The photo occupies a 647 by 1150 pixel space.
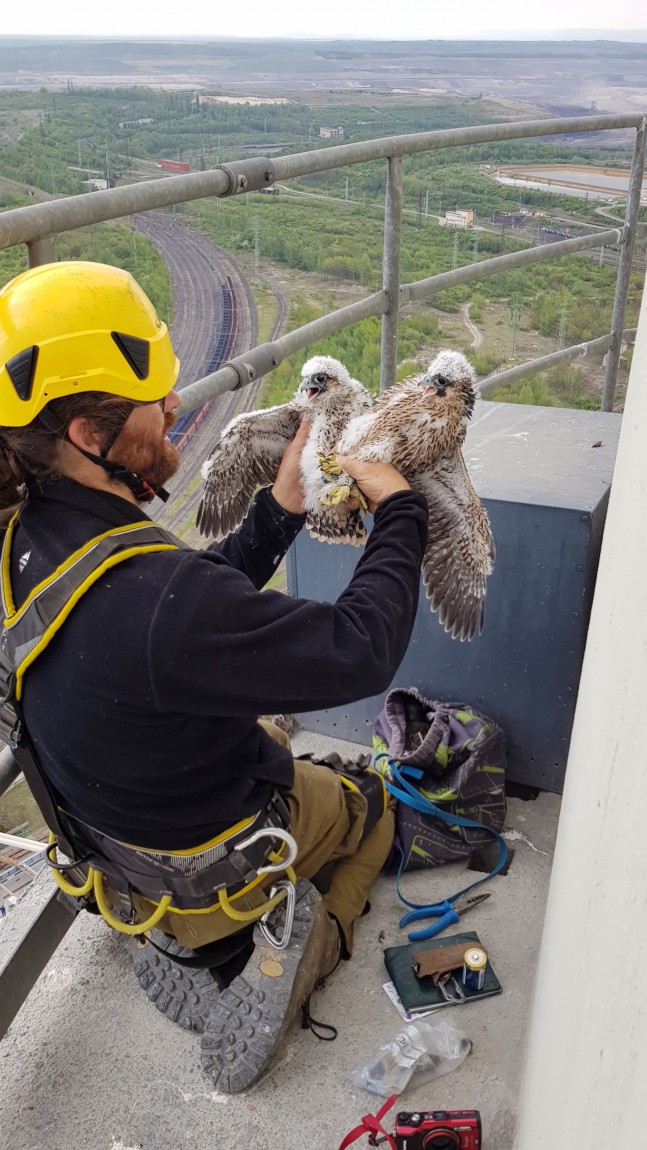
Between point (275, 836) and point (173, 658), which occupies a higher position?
point (173, 658)

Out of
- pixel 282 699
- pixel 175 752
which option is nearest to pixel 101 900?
pixel 175 752

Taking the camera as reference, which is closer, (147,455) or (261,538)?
(147,455)

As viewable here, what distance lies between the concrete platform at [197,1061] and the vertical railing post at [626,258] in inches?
136

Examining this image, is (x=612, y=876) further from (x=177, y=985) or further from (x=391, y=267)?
(x=391, y=267)

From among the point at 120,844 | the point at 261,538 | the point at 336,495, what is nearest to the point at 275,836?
the point at 120,844

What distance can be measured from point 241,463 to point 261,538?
222mm

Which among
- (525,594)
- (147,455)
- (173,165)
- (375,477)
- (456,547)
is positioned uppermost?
(173,165)

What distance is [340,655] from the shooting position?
1614mm

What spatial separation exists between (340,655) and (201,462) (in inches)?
34.2

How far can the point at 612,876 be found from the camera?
2.92ft

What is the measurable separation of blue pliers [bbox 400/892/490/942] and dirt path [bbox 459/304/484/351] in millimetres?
2222

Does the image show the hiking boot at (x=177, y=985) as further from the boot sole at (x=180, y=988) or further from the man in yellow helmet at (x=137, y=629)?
the man in yellow helmet at (x=137, y=629)

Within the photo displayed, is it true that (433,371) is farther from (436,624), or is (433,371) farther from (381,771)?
(381,771)

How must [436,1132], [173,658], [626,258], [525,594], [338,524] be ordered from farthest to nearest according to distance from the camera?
[626,258] < [525,594] < [338,524] < [436,1132] < [173,658]
